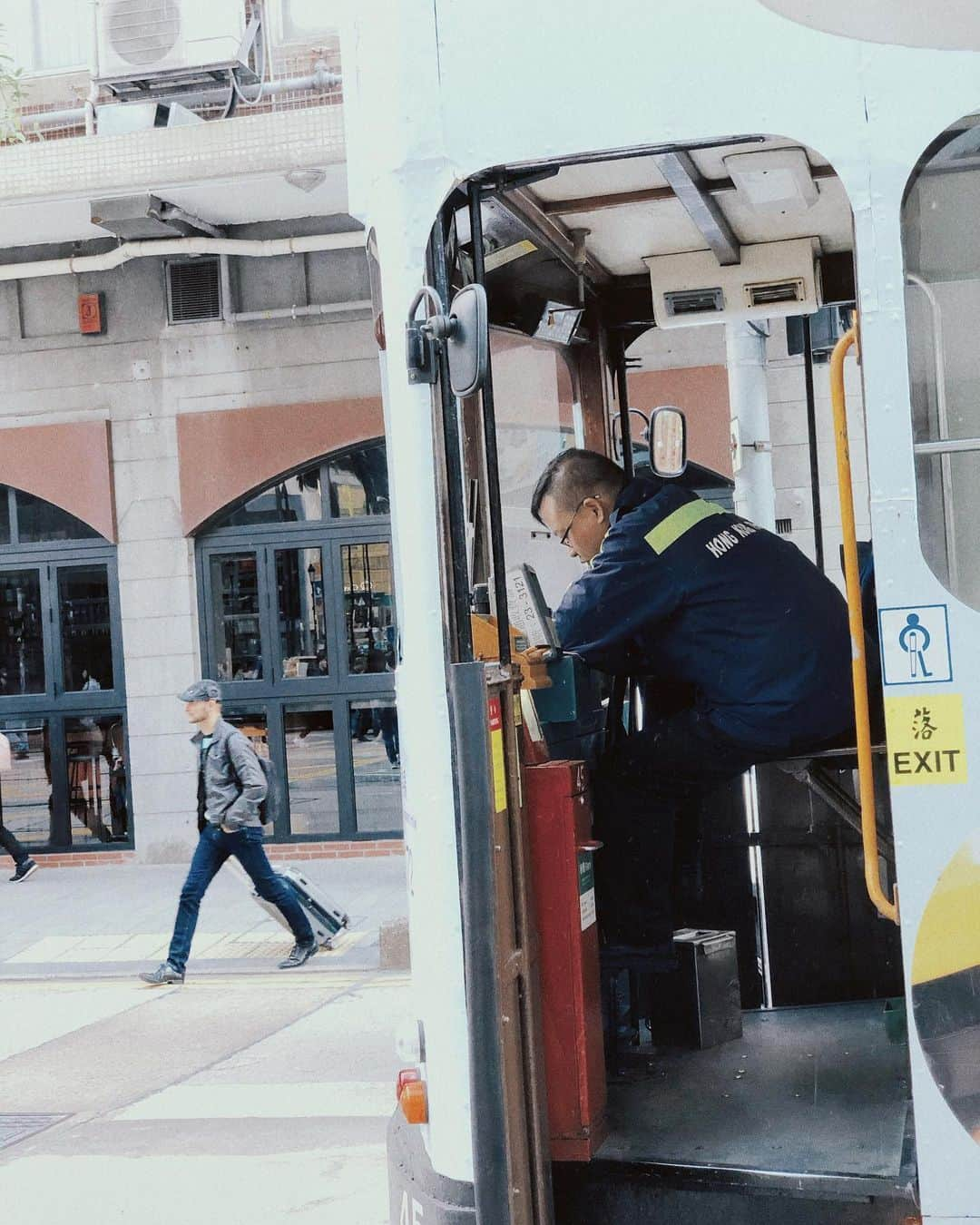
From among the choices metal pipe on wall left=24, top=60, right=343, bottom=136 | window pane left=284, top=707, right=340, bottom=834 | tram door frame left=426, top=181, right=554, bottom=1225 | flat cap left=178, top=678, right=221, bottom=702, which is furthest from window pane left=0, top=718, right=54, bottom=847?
tram door frame left=426, top=181, right=554, bottom=1225

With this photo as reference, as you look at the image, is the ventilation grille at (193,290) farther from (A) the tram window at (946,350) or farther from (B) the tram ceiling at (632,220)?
(A) the tram window at (946,350)

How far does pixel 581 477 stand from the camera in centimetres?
402

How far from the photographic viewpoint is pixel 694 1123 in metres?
3.43

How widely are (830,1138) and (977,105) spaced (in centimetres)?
215

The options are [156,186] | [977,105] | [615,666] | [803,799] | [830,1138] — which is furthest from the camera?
[156,186]

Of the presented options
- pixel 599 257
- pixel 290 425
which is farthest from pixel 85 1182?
pixel 290 425

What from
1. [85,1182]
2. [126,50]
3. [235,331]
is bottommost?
[85,1182]

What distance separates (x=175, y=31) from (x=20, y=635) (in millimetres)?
5374

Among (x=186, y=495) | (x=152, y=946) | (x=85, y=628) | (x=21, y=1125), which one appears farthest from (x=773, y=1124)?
(x=85, y=628)

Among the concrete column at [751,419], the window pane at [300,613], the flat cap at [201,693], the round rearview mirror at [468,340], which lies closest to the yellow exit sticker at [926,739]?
the round rearview mirror at [468,340]

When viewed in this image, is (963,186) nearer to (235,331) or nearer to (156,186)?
(156,186)

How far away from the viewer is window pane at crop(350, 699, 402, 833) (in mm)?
12789

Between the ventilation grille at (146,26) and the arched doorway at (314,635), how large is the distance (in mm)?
3480

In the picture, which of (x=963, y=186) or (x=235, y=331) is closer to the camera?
(x=963, y=186)
